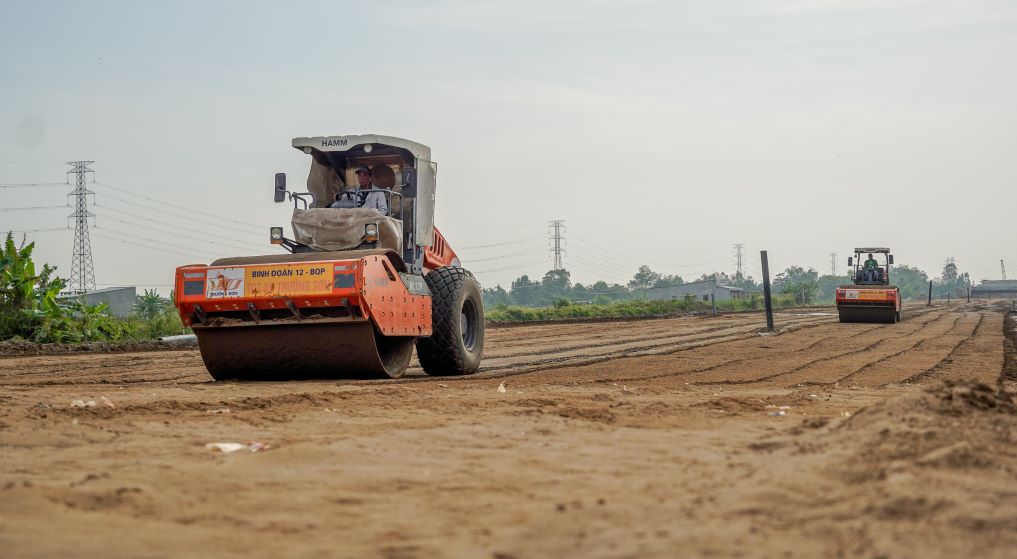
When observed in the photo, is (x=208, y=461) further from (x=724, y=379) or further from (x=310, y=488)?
(x=724, y=379)

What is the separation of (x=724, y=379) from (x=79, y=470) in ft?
28.5

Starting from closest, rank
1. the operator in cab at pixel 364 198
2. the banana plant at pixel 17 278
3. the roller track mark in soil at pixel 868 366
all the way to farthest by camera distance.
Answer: the roller track mark in soil at pixel 868 366, the operator in cab at pixel 364 198, the banana plant at pixel 17 278

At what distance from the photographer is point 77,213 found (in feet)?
177

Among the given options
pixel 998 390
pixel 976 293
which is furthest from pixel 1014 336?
pixel 976 293

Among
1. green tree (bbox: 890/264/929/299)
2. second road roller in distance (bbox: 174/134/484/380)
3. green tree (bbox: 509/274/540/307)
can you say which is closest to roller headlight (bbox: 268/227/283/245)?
second road roller in distance (bbox: 174/134/484/380)

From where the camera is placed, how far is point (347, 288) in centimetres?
1088

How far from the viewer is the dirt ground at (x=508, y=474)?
12.3 ft

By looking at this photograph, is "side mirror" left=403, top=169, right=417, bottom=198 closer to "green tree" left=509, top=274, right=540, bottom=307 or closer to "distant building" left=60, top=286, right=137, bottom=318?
"distant building" left=60, top=286, right=137, bottom=318

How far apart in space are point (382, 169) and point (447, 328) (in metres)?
2.36

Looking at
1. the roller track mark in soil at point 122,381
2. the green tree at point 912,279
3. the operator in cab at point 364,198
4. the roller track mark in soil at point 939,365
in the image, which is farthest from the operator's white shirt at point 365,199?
the green tree at point 912,279

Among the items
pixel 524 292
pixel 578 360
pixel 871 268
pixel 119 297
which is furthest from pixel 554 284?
pixel 578 360

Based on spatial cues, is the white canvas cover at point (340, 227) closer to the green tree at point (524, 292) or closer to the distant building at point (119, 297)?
the distant building at point (119, 297)

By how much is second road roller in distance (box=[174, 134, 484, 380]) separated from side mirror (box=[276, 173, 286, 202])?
0.5 inches

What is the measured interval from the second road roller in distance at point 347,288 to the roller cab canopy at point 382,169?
14 millimetres
